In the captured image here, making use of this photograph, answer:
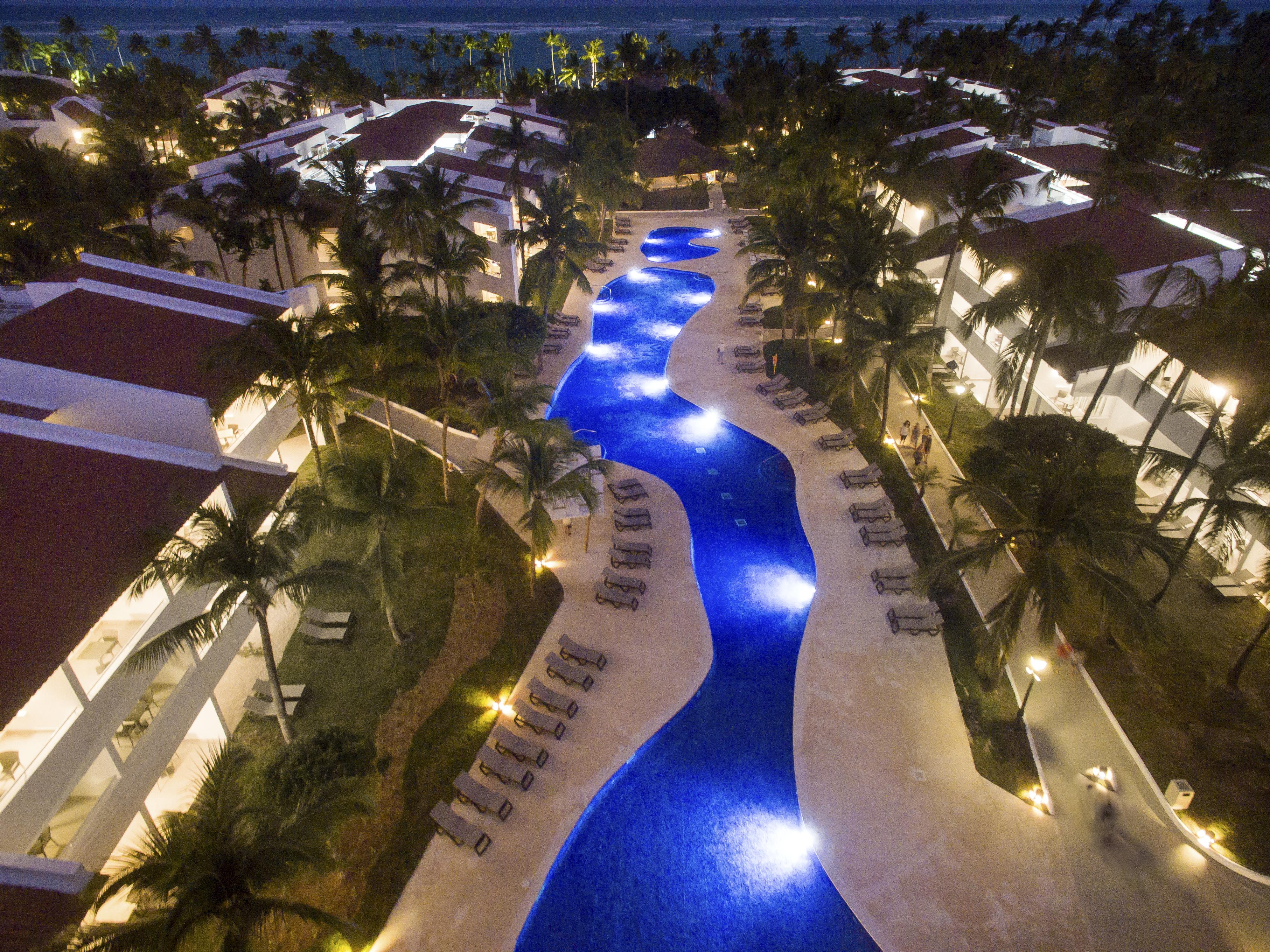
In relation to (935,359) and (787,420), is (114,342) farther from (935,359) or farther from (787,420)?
(935,359)

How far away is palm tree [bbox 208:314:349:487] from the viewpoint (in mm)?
18672

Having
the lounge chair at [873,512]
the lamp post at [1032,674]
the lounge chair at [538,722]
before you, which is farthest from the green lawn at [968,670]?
the lounge chair at [538,722]

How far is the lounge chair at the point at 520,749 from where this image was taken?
14.9m

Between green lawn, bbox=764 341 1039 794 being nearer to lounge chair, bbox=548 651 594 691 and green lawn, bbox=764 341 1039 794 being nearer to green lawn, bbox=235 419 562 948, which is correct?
lounge chair, bbox=548 651 594 691

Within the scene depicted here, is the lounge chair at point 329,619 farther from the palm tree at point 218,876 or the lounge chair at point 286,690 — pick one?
the palm tree at point 218,876

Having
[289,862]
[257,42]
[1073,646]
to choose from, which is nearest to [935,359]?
[1073,646]

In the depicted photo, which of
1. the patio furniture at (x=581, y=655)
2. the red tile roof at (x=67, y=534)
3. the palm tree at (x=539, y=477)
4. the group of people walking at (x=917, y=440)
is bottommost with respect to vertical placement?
the patio furniture at (x=581, y=655)

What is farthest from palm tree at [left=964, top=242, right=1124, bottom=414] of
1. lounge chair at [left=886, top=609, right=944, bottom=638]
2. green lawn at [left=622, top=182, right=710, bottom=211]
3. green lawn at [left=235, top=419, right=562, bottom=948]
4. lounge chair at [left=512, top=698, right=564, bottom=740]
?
green lawn at [left=622, top=182, right=710, bottom=211]

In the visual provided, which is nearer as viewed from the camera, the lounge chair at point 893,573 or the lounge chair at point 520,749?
the lounge chair at point 520,749

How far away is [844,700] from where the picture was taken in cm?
1630

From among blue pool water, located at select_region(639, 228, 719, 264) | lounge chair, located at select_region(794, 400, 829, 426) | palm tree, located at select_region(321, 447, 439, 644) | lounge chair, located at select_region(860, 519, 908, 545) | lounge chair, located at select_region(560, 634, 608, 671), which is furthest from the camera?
blue pool water, located at select_region(639, 228, 719, 264)

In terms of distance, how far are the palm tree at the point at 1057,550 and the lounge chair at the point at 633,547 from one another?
8.33m

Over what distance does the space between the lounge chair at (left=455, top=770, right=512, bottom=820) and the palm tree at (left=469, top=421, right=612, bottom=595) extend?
5893mm

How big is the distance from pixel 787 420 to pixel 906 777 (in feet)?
53.5
